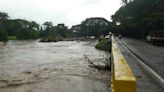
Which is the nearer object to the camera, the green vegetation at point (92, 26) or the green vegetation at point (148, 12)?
the green vegetation at point (148, 12)

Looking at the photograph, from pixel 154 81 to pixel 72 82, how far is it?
4.91m

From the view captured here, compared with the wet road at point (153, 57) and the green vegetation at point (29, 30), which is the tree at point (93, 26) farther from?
the wet road at point (153, 57)

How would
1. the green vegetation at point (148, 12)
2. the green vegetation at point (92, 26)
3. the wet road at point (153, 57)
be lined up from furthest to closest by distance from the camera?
1. the green vegetation at point (92, 26)
2. the green vegetation at point (148, 12)
3. the wet road at point (153, 57)

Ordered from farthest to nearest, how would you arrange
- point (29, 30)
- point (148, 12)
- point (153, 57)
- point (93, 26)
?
point (29, 30)
point (93, 26)
point (148, 12)
point (153, 57)

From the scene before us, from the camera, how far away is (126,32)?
79.2 metres

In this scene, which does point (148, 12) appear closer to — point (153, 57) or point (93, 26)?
point (153, 57)

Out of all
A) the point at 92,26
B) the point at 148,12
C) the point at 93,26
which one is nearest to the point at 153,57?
the point at 148,12

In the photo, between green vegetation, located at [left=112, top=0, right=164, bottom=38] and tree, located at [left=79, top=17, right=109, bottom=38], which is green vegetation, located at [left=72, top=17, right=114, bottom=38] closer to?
tree, located at [left=79, top=17, right=109, bottom=38]

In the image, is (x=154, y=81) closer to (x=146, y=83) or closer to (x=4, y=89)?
(x=146, y=83)

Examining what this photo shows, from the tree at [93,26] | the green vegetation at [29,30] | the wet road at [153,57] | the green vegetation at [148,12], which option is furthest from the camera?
the green vegetation at [29,30]

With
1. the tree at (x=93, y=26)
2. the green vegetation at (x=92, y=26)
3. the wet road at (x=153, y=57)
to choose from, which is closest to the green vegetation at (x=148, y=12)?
the wet road at (x=153, y=57)

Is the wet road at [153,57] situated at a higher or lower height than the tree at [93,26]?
lower

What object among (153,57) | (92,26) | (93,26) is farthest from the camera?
(92,26)

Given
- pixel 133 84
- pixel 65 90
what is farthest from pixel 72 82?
pixel 133 84
